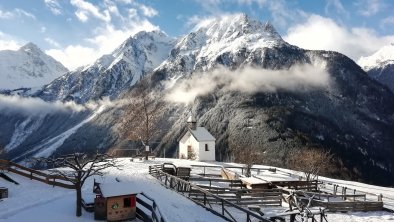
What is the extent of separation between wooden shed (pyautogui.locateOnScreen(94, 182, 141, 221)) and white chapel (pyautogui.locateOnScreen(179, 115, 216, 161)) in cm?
5388

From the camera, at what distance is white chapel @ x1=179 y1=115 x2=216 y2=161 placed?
8044 cm

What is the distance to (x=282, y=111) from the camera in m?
195

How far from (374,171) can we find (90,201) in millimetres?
174105

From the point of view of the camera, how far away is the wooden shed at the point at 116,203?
24.7 m

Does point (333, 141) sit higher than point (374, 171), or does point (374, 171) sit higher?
point (333, 141)

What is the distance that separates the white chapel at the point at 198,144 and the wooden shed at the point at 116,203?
177 feet

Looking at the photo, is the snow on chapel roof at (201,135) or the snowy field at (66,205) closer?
the snowy field at (66,205)

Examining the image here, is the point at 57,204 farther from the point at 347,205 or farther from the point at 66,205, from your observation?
the point at 347,205

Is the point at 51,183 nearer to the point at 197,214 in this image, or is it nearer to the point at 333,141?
the point at 197,214

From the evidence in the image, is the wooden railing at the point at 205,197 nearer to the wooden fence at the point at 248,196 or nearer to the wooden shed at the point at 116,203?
the wooden fence at the point at 248,196

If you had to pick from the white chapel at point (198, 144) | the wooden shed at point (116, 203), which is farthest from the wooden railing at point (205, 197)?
the white chapel at point (198, 144)

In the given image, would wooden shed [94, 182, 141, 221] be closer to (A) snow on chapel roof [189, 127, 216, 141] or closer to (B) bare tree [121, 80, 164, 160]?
(B) bare tree [121, 80, 164, 160]

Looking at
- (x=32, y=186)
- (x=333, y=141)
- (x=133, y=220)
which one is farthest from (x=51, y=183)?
(x=333, y=141)

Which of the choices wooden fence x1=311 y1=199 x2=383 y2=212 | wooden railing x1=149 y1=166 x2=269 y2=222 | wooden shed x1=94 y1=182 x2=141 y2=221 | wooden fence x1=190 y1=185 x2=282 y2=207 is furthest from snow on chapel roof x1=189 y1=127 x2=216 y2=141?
wooden shed x1=94 y1=182 x2=141 y2=221
